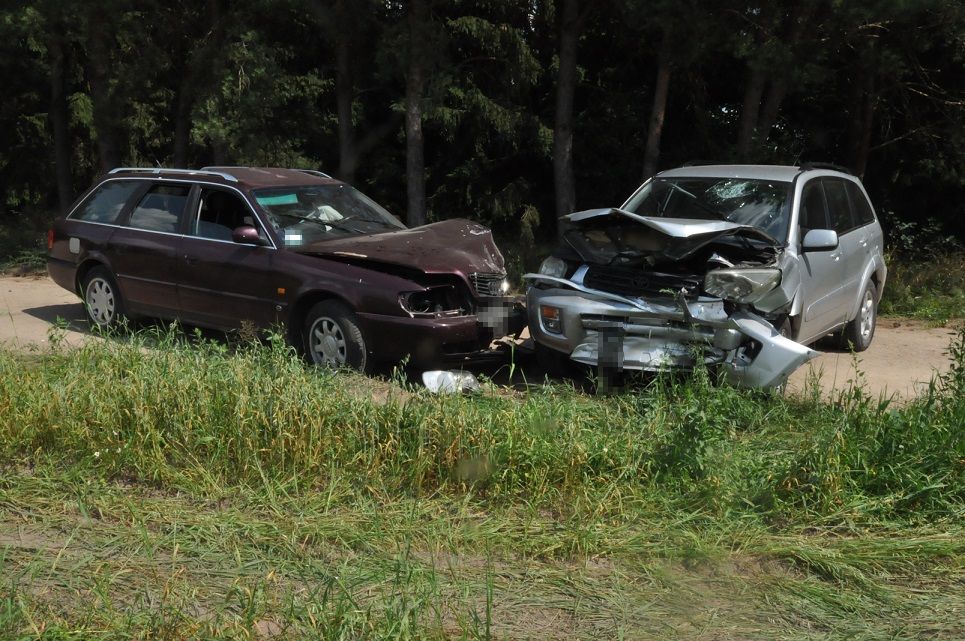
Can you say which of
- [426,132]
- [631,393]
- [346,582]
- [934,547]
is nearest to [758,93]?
[426,132]

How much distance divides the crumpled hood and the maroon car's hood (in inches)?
29.0

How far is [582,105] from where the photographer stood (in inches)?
671

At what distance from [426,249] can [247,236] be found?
152cm

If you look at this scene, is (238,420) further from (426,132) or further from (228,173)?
(426,132)

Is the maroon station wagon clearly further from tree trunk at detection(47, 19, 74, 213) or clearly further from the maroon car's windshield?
tree trunk at detection(47, 19, 74, 213)

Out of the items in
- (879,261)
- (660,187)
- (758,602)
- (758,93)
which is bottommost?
(758,602)

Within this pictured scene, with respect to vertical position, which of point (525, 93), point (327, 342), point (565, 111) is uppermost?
point (525, 93)

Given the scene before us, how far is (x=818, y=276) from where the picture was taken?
7.68 m

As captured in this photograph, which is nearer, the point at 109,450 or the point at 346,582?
the point at 346,582

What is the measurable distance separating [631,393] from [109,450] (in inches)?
124

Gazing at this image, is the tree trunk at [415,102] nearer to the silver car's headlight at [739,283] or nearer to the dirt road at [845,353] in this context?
the dirt road at [845,353]

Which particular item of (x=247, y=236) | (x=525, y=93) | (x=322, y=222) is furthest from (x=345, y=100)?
(x=247, y=236)

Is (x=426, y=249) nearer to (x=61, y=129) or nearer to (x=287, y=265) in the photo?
(x=287, y=265)

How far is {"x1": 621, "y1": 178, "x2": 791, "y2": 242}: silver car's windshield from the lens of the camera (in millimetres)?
7710
